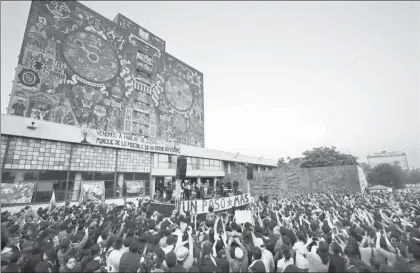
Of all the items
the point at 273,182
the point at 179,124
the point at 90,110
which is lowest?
the point at 273,182

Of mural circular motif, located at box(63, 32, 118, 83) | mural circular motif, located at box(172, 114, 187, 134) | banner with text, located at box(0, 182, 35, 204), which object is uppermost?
mural circular motif, located at box(63, 32, 118, 83)

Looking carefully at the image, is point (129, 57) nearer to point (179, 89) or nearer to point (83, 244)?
point (179, 89)

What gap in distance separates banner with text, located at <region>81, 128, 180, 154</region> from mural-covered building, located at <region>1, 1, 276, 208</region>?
9 cm

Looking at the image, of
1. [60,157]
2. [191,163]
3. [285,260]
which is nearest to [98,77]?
[60,157]

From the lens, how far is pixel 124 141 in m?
21.7

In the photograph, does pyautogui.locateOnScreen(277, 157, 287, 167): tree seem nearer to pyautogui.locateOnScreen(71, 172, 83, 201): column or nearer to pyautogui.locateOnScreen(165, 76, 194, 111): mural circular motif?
pyautogui.locateOnScreen(165, 76, 194, 111): mural circular motif

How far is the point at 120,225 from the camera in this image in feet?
25.8

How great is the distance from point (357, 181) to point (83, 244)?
109 ft

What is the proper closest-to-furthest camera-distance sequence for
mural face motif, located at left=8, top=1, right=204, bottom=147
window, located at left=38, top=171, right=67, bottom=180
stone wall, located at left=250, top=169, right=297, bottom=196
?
window, located at left=38, top=171, right=67, bottom=180, mural face motif, located at left=8, top=1, right=204, bottom=147, stone wall, located at left=250, top=169, right=297, bottom=196

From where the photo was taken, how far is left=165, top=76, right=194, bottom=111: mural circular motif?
37.4m

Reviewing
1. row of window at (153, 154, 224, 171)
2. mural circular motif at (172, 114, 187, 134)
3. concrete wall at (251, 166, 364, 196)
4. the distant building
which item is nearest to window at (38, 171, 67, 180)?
row of window at (153, 154, 224, 171)

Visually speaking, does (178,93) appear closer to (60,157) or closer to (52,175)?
(60,157)

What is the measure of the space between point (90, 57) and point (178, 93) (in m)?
15.9

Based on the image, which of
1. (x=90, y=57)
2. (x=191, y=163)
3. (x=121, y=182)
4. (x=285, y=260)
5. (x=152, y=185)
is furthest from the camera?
(x=191, y=163)
